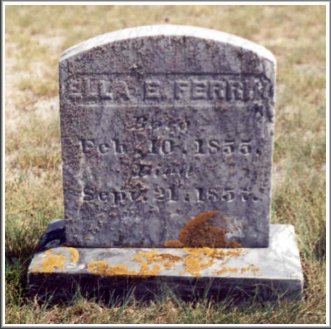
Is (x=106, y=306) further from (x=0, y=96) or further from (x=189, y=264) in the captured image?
(x=0, y=96)

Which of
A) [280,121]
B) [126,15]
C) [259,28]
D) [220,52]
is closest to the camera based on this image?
[220,52]

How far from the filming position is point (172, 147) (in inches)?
126

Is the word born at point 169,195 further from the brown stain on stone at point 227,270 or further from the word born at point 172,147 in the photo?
the brown stain on stone at point 227,270

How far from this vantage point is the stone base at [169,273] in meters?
3.15

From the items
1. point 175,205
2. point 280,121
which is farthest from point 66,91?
point 280,121

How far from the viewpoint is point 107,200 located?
10.9 feet

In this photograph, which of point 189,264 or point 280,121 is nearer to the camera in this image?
point 189,264

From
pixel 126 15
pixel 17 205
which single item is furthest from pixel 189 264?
pixel 126 15

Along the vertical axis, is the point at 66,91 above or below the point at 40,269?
above

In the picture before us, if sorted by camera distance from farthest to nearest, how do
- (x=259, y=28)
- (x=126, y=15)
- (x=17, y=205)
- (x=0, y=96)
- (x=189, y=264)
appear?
(x=126, y=15), (x=259, y=28), (x=0, y=96), (x=17, y=205), (x=189, y=264)

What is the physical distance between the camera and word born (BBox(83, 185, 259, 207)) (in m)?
3.28

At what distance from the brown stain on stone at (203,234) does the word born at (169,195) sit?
88 millimetres

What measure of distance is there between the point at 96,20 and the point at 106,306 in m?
7.08

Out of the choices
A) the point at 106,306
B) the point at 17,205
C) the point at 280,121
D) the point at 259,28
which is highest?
the point at 259,28
